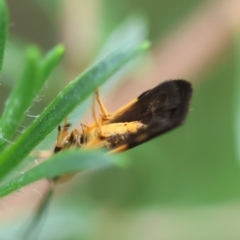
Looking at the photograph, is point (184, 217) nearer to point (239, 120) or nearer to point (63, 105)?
point (239, 120)

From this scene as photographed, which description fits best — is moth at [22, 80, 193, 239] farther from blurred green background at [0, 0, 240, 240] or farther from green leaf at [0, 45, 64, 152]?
blurred green background at [0, 0, 240, 240]

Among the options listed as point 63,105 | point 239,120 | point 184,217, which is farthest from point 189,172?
point 63,105

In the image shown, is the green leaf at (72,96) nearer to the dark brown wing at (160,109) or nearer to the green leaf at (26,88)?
the green leaf at (26,88)

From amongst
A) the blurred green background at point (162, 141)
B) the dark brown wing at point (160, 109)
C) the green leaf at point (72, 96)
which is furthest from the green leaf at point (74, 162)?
the blurred green background at point (162, 141)

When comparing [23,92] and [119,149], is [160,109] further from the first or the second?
[23,92]

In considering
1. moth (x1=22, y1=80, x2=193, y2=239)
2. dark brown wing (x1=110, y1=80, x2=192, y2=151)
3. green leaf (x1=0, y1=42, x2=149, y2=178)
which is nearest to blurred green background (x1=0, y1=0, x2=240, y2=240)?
moth (x1=22, y1=80, x2=193, y2=239)

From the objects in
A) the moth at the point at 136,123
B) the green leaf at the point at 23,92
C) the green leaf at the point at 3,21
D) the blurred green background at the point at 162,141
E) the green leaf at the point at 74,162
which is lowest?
the green leaf at the point at 74,162
